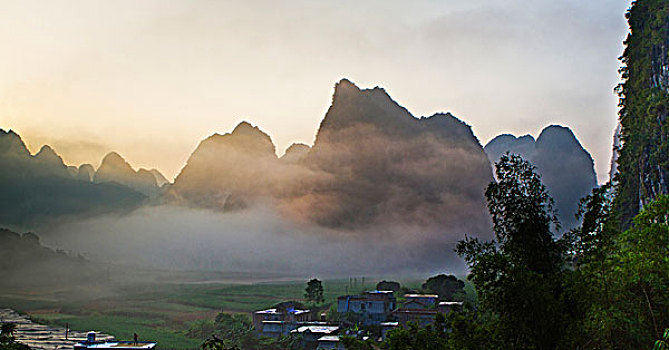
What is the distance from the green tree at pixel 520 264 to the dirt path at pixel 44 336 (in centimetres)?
2749

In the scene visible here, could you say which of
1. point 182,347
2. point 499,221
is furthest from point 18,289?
point 499,221

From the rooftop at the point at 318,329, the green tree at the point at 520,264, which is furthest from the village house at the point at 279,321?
the green tree at the point at 520,264

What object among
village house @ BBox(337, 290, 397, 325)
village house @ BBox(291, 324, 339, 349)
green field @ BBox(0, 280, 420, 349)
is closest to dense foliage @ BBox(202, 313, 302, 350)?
village house @ BBox(291, 324, 339, 349)

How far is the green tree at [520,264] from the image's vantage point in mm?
6598

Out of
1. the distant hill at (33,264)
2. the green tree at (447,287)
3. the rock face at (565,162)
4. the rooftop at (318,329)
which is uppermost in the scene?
the rock face at (565,162)

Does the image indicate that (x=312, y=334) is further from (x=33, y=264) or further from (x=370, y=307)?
(x=33, y=264)

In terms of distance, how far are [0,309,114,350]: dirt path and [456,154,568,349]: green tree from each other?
90.2ft

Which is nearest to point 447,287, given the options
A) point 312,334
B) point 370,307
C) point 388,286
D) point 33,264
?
point 388,286

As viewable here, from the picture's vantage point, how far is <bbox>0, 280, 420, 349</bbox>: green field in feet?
122

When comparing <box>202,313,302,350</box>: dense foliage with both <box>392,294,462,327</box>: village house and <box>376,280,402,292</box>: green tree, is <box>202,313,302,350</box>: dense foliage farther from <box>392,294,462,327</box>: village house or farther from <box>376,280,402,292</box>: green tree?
<box>376,280,402,292</box>: green tree

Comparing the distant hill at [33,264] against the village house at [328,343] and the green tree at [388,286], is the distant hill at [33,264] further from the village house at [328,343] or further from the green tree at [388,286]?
the village house at [328,343]

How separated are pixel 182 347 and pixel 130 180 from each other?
244ft

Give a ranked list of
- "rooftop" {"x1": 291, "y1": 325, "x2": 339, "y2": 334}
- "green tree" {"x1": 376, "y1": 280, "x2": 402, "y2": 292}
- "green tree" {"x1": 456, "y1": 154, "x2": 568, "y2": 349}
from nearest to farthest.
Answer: "green tree" {"x1": 456, "y1": 154, "x2": 568, "y2": 349}
"rooftop" {"x1": 291, "y1": 325, "x2": 339, "y2": 334}
"green tree" {"x1": 376, "y1": 280, "x2": 402, "y2": 292}

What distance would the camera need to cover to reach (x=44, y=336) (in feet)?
114
